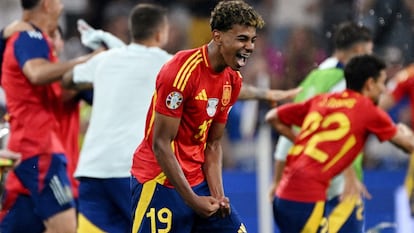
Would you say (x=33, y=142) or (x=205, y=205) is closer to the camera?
(x=205, y=205)

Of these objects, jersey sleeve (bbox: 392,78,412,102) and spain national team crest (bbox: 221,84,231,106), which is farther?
jersey sleeve (bbox: 392,78,412,102)

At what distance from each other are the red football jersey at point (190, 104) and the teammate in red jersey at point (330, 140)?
1.56m

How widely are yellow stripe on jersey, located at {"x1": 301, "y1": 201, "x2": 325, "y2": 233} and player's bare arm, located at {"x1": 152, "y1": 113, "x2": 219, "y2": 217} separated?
5.97 feet

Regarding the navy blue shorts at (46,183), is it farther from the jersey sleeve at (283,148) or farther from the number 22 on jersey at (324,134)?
the jersey sleeve at (283,148)

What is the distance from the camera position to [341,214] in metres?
8.93

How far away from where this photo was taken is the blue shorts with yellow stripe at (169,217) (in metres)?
6.51

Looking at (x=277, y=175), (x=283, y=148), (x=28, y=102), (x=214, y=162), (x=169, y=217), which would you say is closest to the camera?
(x=169, y=217)

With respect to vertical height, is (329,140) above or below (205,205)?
below

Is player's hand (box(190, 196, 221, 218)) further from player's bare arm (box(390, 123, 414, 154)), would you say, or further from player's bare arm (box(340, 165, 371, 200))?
player's bare arm (box(340, 165, 371, 200))

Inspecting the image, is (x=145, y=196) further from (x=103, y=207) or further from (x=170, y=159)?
(x=103, y=207)

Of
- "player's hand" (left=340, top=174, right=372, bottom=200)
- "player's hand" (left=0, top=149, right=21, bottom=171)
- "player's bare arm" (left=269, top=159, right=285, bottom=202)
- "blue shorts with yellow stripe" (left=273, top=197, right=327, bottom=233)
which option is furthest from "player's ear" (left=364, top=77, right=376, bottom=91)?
"player's hand" (left=0, top=149, right=21, bottom=171)

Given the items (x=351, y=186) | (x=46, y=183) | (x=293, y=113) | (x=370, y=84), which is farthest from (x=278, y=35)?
(x=46, y=183)

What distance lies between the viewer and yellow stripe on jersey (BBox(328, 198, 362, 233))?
29.2 ft

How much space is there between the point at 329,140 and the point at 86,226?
1.72m
